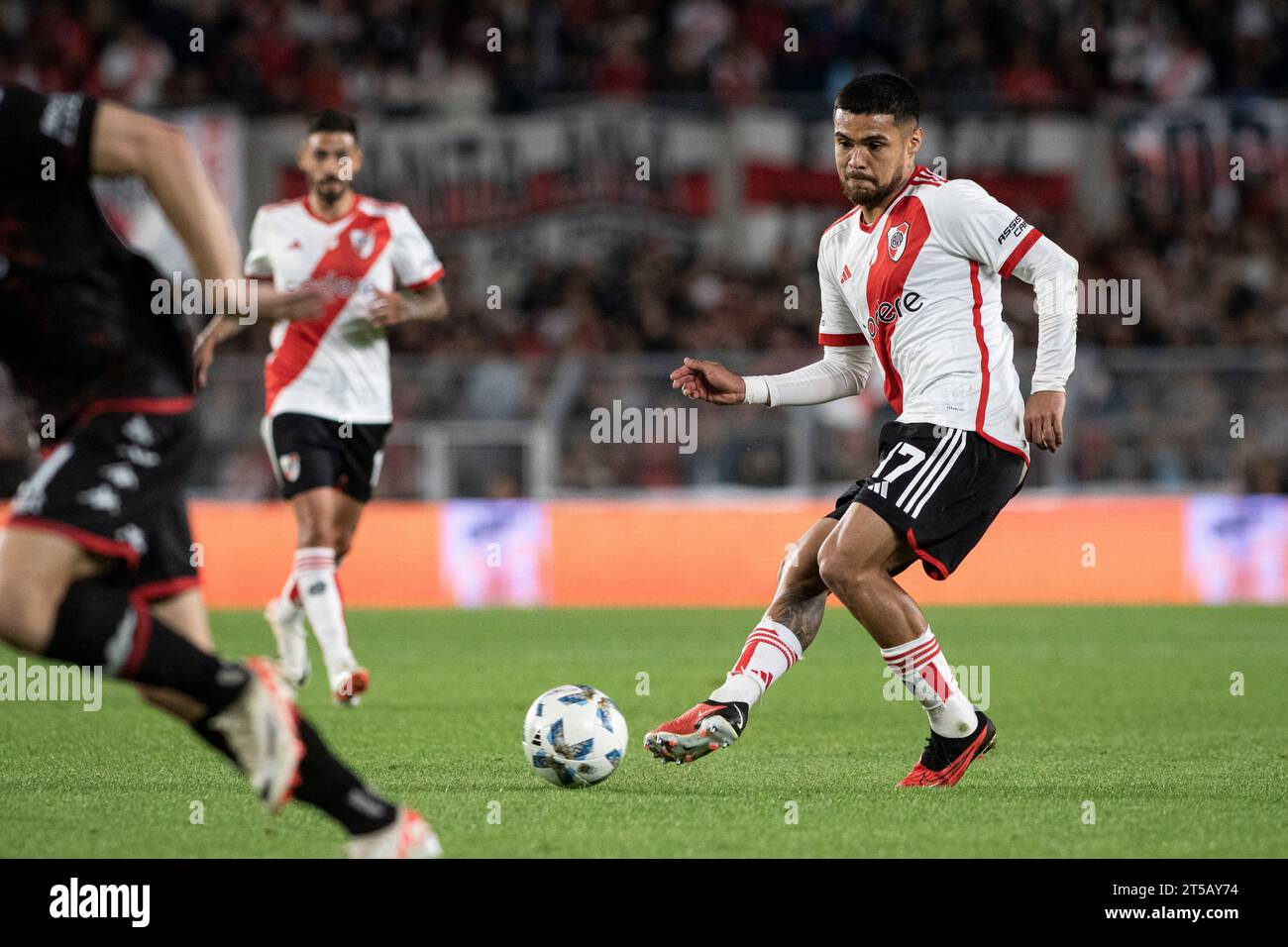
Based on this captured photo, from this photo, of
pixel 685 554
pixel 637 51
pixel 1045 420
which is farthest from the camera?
pixel 637 51

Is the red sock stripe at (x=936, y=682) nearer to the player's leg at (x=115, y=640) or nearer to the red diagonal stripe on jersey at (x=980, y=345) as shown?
the red diagonal stripe on jersey at (x=980, y=345)

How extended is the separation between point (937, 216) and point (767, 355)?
34.1 ft

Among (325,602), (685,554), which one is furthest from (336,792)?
(685,554)

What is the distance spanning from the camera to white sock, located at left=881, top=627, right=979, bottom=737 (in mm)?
6004

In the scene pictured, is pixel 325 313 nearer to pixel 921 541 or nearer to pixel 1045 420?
pixel 921 541

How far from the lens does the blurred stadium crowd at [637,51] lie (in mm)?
20984

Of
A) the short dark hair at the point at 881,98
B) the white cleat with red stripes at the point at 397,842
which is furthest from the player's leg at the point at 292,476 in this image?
the white cleat with red stripes at the point at 397,842

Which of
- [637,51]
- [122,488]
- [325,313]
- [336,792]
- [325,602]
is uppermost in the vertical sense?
[637,51]

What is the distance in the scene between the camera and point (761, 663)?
6.26 metres

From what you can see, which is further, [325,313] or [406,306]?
[325,313]

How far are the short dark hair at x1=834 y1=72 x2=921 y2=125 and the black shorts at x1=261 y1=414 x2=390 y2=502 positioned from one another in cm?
343

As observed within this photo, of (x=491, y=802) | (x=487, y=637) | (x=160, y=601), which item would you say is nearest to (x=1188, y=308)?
(x=487, y=637)

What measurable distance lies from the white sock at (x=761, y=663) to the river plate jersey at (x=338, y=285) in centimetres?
313

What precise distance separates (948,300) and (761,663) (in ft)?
4.54
